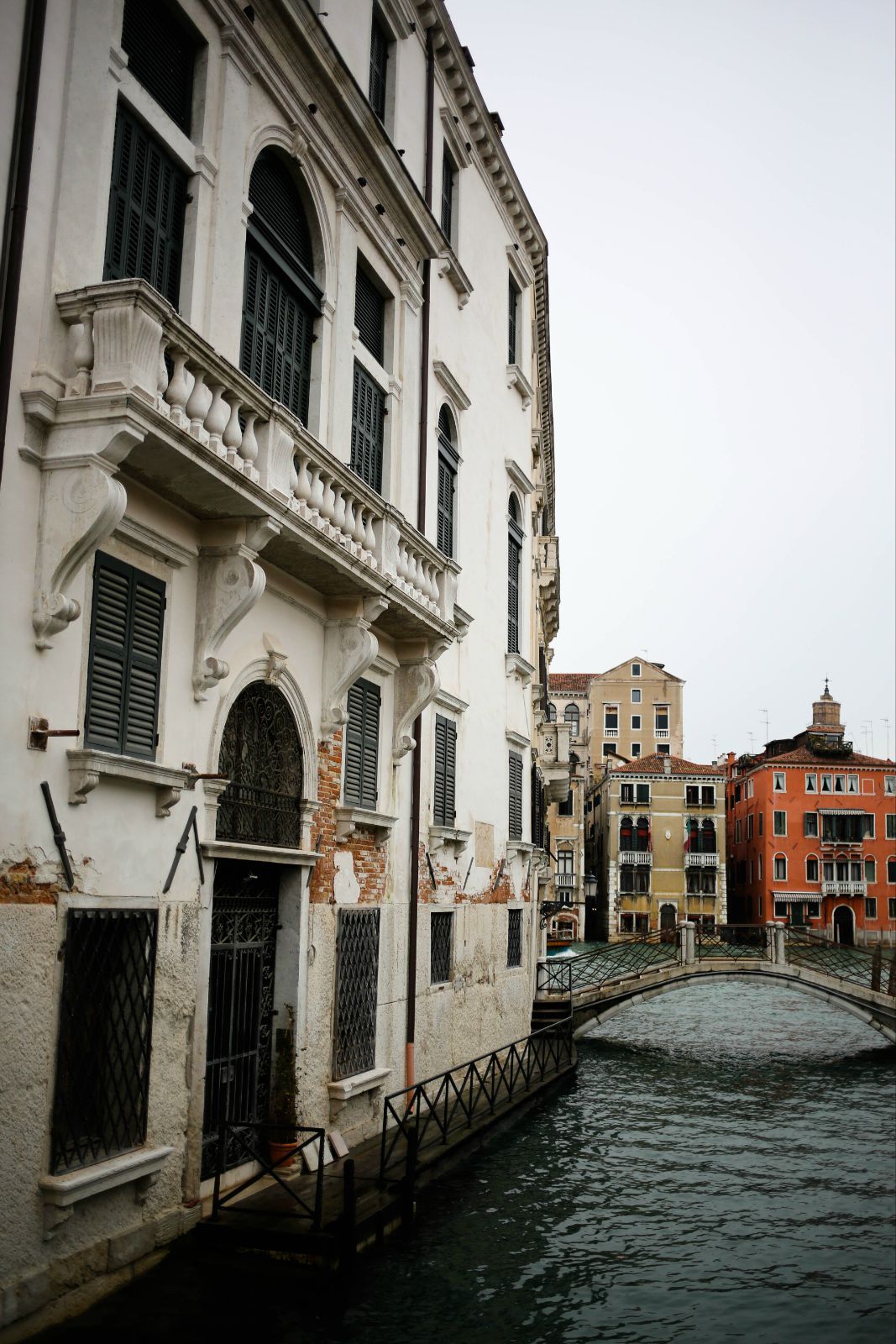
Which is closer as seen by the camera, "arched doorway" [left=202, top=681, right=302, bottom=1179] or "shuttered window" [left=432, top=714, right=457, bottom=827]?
"arched doorway" [left=202, top=681, right=302, bottom=1179]

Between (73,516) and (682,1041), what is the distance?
80.6 ft

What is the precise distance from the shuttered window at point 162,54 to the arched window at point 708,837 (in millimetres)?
59573

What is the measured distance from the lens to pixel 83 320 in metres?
7.49

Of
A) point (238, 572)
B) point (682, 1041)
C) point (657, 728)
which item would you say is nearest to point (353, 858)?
point (238, 572)

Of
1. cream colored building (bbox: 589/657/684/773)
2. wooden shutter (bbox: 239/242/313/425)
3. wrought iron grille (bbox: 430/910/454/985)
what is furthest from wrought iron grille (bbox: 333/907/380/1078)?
cream colored building (bbox: 589/657/684/773)

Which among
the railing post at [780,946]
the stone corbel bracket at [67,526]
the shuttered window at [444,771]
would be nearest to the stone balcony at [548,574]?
the shuttered window at [444,771]

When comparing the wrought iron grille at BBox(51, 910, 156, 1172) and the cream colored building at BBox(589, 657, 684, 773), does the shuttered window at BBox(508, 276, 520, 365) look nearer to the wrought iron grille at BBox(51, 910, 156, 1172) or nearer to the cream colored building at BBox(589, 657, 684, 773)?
the wrought iron grille at BBox(51, 910, 156, 1172)

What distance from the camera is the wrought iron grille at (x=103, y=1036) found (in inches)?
293

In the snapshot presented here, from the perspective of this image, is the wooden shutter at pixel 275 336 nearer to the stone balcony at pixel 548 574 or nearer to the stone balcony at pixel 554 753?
the stone balcony at pixel 548 574

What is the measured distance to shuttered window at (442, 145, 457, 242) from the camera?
1700 centimetres

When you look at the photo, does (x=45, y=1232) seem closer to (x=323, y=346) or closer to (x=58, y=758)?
(x=58, y=758)

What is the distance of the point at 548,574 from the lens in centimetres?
2773

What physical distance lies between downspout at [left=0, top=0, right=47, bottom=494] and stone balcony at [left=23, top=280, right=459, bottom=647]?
0.92ft

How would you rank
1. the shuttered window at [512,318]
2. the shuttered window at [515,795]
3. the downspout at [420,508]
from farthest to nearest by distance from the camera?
the shuttered window at [512,318]
the shuttered window at [515,795]
the downspout at [420,508]
